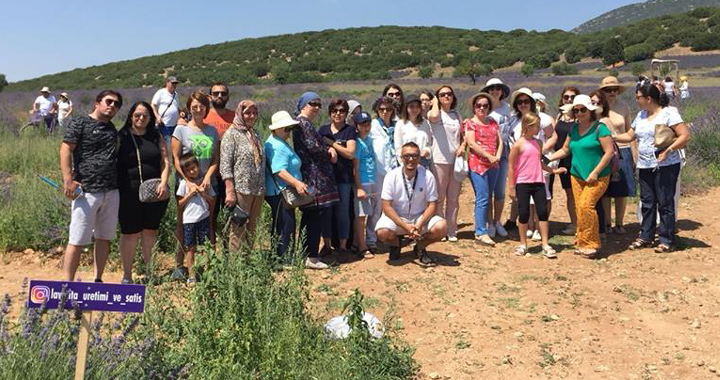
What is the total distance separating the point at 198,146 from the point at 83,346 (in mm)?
2865

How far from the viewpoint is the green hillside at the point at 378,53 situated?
138ft

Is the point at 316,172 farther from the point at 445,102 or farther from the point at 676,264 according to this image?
the point at 676,264

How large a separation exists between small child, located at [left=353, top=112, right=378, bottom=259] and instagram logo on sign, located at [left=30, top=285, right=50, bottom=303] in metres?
3.68

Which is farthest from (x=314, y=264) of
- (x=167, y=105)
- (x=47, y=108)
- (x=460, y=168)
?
(x=47, y=108)

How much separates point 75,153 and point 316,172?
2.16m

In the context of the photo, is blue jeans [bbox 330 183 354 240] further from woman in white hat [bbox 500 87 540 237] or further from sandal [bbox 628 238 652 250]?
sandal [bbox 628 238 652 250]

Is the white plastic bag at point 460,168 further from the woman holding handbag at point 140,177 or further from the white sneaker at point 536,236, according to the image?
the woman holding handbag at point 140,177

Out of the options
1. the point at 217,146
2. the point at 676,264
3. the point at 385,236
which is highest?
the point at 217,146

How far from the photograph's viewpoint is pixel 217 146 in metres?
5.31

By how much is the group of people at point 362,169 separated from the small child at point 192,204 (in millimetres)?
13

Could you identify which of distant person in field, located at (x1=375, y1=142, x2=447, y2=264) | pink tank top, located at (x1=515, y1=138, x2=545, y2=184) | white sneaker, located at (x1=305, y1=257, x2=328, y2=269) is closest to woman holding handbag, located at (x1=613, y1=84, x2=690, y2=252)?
pink tank top, located at (x1=515, y1=138, x2=545, y2=184)

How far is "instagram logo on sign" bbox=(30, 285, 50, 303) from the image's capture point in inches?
101

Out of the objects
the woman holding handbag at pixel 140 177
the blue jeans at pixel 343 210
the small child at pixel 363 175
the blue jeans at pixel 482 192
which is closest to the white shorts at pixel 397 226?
the small child at pixel 363 175

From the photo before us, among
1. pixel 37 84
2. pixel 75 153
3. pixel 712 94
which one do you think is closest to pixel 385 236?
pixel 75 153
